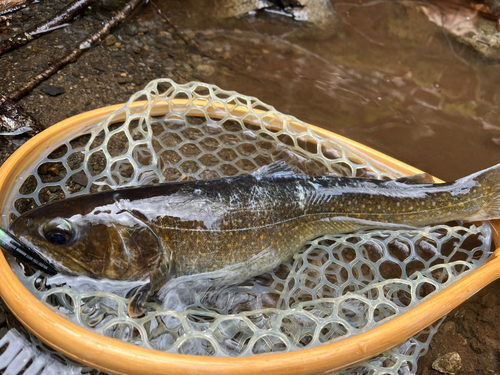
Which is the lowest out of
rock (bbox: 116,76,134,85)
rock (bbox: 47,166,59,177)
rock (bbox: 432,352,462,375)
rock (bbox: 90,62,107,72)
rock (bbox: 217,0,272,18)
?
rock (bbox: 432,352,462,375)

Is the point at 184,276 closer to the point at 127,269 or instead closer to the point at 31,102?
the point at 127,269

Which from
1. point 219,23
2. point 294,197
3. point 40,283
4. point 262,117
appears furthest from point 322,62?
point 40,283

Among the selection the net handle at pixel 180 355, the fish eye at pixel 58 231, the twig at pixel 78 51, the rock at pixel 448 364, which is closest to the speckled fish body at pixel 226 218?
the fish eye at pixel 58 231

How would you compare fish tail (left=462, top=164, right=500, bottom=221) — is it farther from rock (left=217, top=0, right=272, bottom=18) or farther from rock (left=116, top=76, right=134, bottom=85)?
rock (left=217, top=0, right=272, bottom=18)

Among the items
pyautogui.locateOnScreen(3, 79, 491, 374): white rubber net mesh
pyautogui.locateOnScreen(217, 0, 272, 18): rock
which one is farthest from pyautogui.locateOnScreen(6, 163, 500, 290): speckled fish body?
pyautogui.locateOnScreen(217, 0, 272, 18): rock

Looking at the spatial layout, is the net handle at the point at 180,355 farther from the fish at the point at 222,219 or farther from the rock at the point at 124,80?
the rock at the point at 124,80

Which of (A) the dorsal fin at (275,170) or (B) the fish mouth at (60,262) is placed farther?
(A) the dorsal fin at (275,170)

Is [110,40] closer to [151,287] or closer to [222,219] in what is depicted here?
[222,219]
